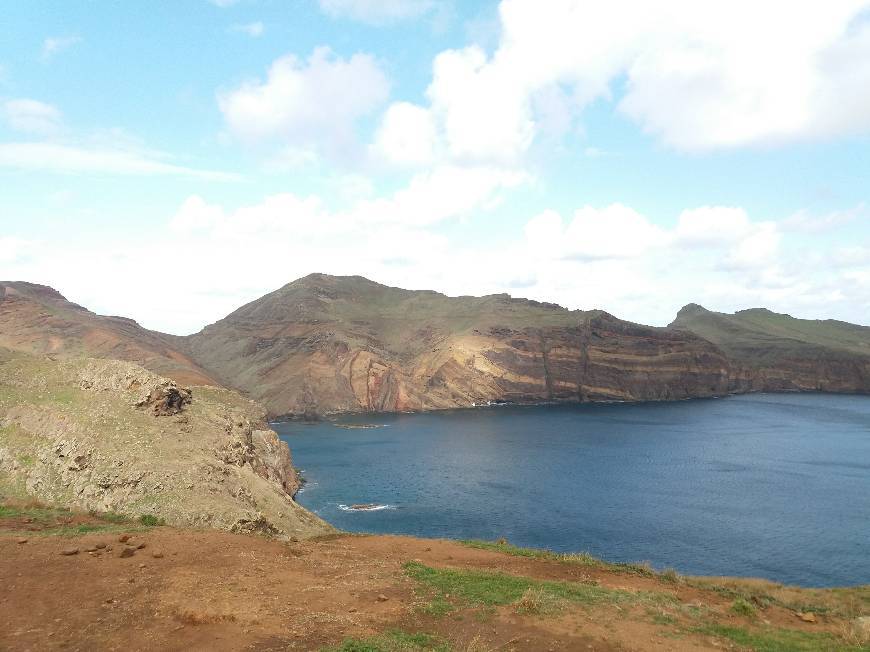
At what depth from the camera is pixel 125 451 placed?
128ft

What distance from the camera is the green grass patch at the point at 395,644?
17219 mm

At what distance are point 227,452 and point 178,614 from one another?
3152 centimetres

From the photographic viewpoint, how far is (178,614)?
1875cm

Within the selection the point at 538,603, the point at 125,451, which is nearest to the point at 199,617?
the point at 538,603

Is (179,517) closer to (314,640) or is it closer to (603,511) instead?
(314,640)

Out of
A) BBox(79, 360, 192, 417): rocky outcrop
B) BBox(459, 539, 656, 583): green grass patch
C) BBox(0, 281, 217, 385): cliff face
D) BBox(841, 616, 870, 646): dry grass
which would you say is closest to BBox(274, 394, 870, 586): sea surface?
BBox(459, 539, 656, 583): green grass patch

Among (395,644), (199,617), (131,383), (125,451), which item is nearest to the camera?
(395,644)

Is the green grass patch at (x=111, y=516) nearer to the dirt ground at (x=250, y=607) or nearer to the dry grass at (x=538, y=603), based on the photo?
the dirt ground at (x=250, y=607)

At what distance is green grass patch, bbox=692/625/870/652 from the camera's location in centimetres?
2077

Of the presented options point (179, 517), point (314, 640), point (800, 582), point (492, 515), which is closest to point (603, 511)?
point (492, 515)

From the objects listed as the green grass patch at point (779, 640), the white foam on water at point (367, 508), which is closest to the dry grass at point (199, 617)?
the green grass patch at point (779, 640)

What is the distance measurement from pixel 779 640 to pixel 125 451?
3934 centimetres

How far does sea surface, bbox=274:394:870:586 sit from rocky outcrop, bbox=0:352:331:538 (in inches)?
1076

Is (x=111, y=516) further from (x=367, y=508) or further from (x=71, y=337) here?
(x=71, y=337)
